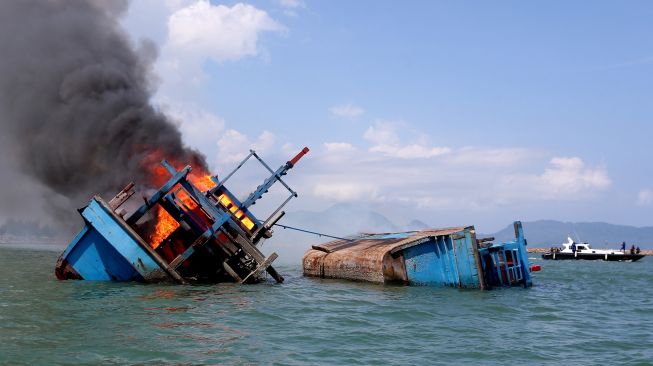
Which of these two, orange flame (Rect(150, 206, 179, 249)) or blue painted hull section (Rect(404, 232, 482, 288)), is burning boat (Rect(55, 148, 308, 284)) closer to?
orange flame (Rect(150, 206, 179, 249))

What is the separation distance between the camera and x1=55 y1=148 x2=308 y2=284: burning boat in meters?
19.0

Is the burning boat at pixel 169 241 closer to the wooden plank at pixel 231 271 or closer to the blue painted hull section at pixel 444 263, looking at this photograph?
the wooden plank at pixel 231 271

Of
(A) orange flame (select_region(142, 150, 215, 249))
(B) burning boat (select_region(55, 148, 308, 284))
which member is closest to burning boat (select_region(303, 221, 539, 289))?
(B) burning boat (select_region(55, 148, 308, 284))

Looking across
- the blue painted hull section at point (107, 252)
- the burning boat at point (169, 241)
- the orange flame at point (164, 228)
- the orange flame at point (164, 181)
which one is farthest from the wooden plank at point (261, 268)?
the orange flame at point (164, 228)

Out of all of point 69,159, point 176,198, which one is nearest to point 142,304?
point 176,198

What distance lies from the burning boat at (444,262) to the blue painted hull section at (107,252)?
27.8ft

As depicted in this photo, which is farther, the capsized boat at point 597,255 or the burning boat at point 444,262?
the capsized boat at point 597,255

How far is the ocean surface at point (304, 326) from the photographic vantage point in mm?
10383

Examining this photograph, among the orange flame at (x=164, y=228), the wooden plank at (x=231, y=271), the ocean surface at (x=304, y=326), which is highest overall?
the orange flame at (x=164, y=228)

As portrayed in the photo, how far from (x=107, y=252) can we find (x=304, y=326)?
996 cm

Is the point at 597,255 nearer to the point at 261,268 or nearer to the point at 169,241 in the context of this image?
the point at 261,268

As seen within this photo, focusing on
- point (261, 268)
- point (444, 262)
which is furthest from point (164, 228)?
point (444, 262)

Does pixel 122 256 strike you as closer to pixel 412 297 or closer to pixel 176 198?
pixel 176 198

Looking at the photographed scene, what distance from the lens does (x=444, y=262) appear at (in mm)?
21641
